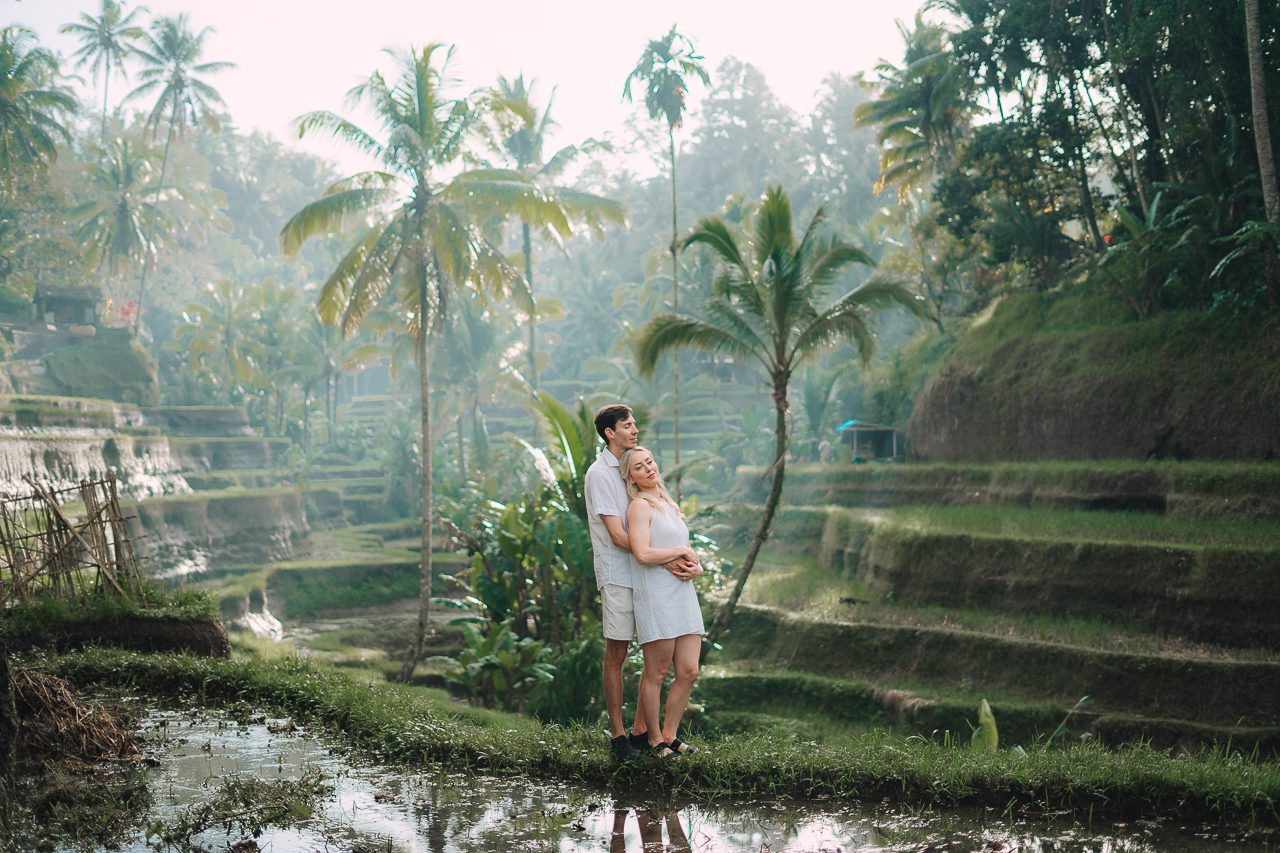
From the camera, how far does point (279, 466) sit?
3762 centimetres

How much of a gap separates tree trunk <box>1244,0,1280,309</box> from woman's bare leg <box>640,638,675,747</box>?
11775mm

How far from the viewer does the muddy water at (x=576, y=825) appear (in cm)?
440

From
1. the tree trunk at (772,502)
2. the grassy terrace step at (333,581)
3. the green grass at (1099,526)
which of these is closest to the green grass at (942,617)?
the green grass at (1099,526)

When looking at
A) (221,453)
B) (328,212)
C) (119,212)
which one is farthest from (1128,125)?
(119,212)

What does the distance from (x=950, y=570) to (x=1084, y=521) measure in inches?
68.3

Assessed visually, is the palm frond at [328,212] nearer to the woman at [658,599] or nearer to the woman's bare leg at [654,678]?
the woman at [658,599]

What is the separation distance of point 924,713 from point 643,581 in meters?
8.10

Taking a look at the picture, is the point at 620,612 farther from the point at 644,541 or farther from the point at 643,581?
the point at 644,541

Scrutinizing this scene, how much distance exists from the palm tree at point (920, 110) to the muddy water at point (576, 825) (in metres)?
19.9

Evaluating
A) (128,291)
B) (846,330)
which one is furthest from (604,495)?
(128,291)

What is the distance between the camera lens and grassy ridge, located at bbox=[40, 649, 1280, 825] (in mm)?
4914

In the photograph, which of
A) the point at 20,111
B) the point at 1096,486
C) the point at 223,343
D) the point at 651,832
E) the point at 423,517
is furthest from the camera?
the point at 223,343

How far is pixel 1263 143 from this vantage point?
45.8 feet

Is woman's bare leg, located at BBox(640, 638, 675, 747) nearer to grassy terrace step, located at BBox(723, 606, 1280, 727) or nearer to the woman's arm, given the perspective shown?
the woman's arm
